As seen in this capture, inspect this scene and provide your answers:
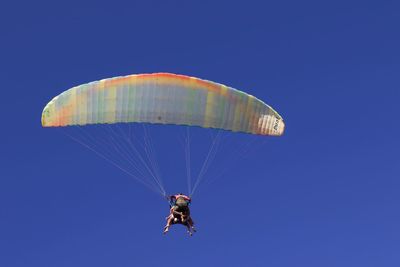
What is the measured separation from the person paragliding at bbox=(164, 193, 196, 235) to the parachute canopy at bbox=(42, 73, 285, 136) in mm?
3644

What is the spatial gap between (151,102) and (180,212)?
5498 mm

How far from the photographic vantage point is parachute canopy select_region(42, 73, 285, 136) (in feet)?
202

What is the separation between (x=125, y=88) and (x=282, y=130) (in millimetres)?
8287

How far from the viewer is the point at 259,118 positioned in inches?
2484

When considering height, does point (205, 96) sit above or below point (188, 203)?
above

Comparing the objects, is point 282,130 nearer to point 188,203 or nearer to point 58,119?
point 188,203

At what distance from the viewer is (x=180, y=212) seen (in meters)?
62.2

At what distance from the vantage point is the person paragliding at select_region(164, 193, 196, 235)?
62.1 m

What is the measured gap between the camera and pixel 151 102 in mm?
61625

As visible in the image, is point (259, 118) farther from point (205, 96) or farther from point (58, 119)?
point (58, 119)

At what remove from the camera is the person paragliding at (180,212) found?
6209 cm

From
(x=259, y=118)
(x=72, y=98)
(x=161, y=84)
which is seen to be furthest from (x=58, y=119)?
(x=259, y=118)

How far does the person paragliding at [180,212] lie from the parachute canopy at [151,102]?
3.64 metres

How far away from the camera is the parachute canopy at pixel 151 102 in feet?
202
